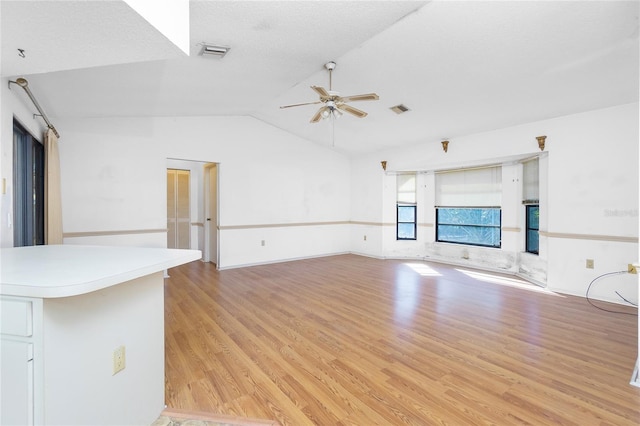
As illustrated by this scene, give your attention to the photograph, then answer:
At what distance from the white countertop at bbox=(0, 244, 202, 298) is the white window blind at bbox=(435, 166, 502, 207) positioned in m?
5.52

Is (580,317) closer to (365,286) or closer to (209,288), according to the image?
(365,286)

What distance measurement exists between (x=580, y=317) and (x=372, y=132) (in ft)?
13.7

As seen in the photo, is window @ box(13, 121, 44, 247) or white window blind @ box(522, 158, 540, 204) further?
white window blind @ box(522, 158, 540, 204)

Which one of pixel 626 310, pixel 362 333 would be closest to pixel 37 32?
pixel 362 333

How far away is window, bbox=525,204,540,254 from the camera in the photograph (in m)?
4.96

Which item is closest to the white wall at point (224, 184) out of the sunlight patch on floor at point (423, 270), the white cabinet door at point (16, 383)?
the sunlight patch on floor at point (423, 270)

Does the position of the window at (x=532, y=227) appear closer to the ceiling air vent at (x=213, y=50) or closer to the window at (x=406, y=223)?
the window at (x=406, y=223)

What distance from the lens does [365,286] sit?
4547 mm

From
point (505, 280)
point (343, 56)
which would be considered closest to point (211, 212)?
point (343, 56)

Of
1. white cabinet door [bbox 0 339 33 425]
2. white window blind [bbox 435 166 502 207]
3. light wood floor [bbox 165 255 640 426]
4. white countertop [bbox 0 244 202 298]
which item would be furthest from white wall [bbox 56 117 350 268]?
white cabinet door [bbox 0 339 33 425]

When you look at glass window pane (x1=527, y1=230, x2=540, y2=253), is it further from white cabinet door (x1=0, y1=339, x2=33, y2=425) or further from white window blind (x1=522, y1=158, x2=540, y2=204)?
white cabinet door (x1=0, y1=339, x2=33, y2=425)

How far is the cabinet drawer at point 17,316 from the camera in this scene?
43.6 inches

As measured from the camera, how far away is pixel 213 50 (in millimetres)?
2832

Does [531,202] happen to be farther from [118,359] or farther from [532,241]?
[118,359]
